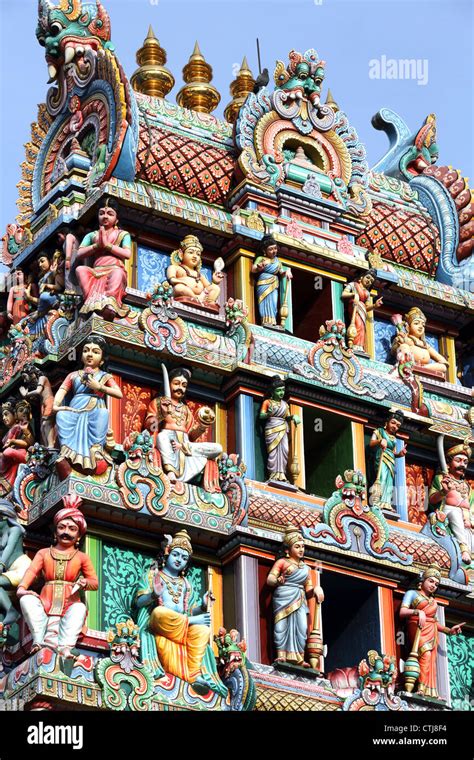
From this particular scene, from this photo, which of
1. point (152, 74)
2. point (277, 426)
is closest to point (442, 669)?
point (277, 426)

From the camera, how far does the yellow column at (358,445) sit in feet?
113

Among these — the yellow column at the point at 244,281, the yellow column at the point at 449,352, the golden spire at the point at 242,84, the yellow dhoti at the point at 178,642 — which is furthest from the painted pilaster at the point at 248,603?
the golden spire at the point at 242,84

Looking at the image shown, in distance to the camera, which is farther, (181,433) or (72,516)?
(181,433)

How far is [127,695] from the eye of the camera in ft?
97.3

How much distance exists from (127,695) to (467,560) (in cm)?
670

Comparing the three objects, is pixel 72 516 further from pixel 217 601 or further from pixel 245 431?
pixel 245 431

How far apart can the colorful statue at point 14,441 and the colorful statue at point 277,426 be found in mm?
3226

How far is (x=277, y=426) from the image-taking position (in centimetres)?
3366

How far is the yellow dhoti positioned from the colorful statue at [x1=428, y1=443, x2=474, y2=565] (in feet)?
17.3

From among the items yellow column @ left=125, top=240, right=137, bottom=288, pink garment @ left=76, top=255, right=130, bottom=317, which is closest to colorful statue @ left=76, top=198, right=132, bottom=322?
pink garment @ left=76, top=255, right=130, bottom=317

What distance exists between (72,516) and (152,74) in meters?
10.3

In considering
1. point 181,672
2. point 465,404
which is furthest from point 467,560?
point 181,672

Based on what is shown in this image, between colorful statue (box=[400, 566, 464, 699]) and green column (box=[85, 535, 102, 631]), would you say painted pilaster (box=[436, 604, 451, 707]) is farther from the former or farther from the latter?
green column (box=[85, 535, 102, 631])
